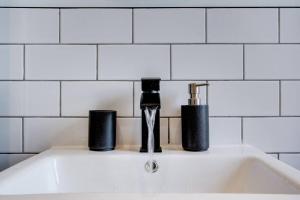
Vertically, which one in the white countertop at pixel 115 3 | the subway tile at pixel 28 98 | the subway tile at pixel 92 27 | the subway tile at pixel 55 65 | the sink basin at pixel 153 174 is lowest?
the sink basin at pixel 153 174

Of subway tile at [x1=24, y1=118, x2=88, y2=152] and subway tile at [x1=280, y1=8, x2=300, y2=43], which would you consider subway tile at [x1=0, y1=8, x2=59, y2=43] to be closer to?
subway tile at [x1=24, y1=118, x2=88, y2=152]

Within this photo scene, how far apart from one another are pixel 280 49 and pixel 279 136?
229 millimetres

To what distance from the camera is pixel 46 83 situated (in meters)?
0.80

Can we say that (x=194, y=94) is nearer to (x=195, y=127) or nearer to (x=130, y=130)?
(x=195, y=127)

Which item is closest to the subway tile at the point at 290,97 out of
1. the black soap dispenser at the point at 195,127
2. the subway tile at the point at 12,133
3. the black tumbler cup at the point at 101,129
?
the black soap dispenser at the point at 195,127

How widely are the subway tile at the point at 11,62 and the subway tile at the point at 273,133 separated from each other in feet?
1.99

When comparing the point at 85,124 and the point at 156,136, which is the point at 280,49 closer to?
the point at 156,136

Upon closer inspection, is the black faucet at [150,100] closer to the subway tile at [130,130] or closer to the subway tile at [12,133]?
the subway tile at [130,130]

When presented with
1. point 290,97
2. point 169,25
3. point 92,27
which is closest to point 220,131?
point 290,97

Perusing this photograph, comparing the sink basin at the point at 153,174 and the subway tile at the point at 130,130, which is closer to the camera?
the sink basin at the point at 153,174

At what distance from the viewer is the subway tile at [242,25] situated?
81 centimetres

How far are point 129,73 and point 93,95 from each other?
0.36 feet

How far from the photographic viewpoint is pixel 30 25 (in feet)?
2.64

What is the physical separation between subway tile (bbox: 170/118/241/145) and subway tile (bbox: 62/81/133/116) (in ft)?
0.43
